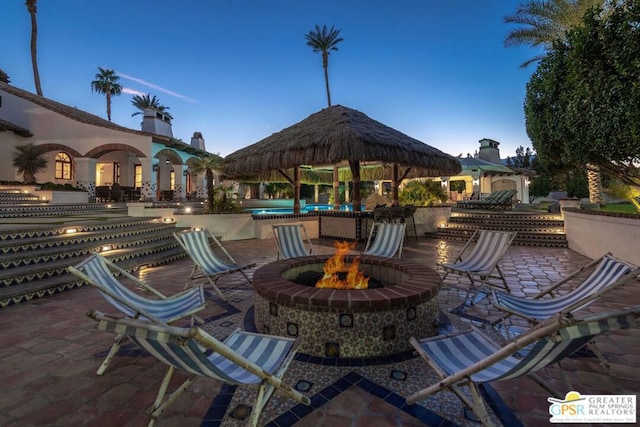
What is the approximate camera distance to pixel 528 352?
181 centimetres

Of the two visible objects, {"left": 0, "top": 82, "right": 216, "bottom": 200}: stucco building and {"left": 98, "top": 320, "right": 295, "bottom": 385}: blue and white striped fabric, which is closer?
{"left": 98, "top": 320, "right": 295, "bottom": 385}: blue and white striped fabric

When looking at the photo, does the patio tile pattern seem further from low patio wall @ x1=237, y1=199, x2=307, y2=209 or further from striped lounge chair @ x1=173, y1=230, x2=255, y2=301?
low patio wall @ x1=237, y1=199, x2=307, y2=209

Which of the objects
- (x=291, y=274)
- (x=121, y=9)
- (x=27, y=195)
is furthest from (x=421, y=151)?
(x=121, y=9)

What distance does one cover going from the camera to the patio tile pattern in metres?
2.09

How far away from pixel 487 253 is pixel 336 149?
4355mm

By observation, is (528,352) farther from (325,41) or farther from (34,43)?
(34,43)

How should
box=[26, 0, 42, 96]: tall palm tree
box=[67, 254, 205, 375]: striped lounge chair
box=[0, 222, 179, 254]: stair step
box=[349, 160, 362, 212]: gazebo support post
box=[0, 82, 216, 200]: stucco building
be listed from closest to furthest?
1. box=[67, 254, 205, 375]: striped lounge chair
2. box=[0, 222, 179, 254]: stair step
3. box=[349, 160, 362, 212]: gazebo support post
4. box=[0, 82, 216, 200]: stucco building
5. box=[26, 0, 42, 96]: tall palm tree

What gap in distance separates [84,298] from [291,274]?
335cm

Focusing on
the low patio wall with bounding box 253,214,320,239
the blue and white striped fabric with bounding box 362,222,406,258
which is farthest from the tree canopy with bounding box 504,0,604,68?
the blue and white striped fabric with bounding box 362,222,406,258

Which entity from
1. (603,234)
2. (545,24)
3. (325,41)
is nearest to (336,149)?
(603,234)

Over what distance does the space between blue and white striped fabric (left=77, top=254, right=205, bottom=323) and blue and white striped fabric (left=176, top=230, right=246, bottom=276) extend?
1.41 meters

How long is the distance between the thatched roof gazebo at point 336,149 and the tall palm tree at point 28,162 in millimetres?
11156

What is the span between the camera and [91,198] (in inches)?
645

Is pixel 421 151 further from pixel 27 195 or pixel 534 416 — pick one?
pixel 27 195
